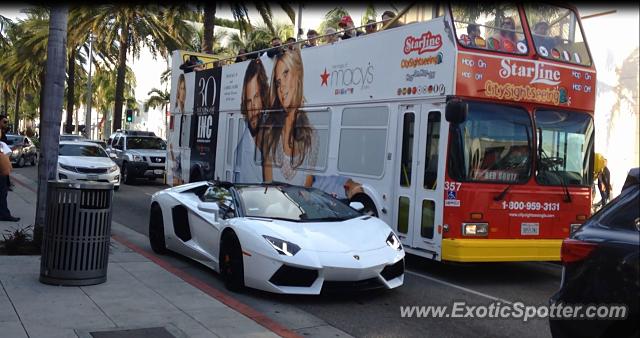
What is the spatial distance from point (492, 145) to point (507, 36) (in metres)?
1.52

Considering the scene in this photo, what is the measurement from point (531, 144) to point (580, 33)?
6.56ft

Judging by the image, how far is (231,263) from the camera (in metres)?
7.15

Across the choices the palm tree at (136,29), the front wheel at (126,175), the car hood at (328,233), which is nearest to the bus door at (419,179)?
the car hood at (328,233)

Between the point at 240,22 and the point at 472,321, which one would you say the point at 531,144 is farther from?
the point at 240,22

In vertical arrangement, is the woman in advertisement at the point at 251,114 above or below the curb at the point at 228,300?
above

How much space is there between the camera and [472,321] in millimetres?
6336

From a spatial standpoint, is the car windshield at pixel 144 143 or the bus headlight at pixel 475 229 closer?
the bus headlight at pixel 475 229

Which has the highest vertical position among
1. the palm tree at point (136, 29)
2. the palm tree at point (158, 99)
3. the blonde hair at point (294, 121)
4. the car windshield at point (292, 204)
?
the palm tree at point (136, 29)

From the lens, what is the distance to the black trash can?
6.73 m

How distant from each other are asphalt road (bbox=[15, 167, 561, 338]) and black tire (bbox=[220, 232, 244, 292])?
6.5 inches

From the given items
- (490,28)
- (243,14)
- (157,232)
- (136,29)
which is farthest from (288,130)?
(136,29)

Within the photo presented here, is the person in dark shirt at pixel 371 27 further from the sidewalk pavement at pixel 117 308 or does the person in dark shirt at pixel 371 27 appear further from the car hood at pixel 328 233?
the sidewalk pavement at pixel 117 308

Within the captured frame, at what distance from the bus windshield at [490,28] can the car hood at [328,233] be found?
109 inches

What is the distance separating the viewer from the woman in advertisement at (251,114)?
12672 mm
